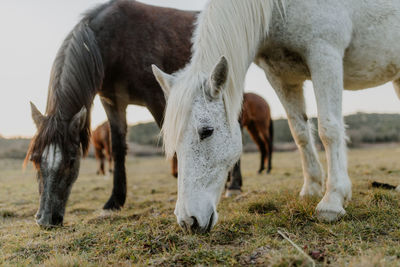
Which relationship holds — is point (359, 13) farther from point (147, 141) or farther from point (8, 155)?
point (147, 141)

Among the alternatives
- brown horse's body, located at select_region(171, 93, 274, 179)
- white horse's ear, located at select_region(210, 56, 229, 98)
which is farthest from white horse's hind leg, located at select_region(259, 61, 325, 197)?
brown horse's body, located at select_region(171, 93, 274, 179)

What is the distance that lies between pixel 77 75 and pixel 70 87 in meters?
0.17

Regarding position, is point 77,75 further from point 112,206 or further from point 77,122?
point 112,206

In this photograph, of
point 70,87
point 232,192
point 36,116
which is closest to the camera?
point 36,116

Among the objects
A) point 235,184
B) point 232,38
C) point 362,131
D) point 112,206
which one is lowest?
point 112,206

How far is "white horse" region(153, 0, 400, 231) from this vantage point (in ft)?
6.79

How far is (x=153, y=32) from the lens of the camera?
3.82 meters

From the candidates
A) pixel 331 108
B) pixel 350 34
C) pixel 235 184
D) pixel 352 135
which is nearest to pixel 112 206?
pixel 235 184

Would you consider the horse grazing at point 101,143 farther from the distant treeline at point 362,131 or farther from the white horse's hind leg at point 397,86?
the white horse's hind leg at point 397,86

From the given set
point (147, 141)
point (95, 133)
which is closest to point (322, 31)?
point (95, 133)

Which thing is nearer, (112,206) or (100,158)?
(112,206)

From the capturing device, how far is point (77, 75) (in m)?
3.26

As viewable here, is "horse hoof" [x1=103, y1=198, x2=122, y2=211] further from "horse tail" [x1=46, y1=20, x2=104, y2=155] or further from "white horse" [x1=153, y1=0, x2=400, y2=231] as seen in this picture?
"white horse" [x1=153, y1=0, x2=400, y2=231]

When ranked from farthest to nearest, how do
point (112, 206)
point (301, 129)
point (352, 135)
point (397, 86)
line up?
point (352, 135) < point (397, 86) < point (112, 206) < point (301, 129)
